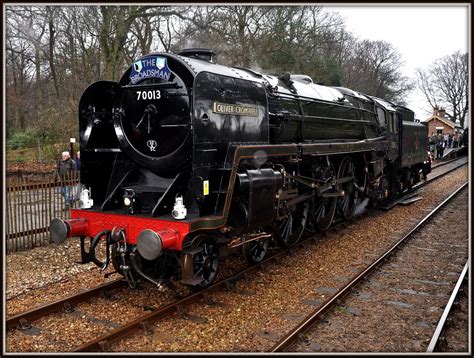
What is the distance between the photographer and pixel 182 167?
18.9 feet

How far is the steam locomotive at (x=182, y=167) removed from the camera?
545 cm

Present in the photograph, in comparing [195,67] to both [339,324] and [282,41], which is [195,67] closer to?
[339,324]

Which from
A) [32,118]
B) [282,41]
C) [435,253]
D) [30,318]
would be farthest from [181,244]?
[282,41]

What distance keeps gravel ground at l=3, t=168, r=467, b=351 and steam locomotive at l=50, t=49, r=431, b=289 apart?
18.9 inches

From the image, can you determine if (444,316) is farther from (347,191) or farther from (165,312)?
(347,191)

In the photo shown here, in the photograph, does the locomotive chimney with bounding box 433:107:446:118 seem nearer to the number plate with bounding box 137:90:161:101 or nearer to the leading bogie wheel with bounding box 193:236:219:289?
the leading bogie wheel with bounding box 193:236:219:289

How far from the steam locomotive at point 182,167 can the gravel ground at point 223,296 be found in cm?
48

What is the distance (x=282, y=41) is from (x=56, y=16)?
454 inches

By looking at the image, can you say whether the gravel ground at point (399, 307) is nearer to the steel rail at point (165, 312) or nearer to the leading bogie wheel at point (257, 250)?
the steel rail at point (165, 312)

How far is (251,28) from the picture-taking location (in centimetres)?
2231

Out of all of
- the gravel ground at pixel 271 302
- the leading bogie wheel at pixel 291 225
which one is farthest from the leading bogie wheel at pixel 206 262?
the leading bogie wheel at pixel 291 225

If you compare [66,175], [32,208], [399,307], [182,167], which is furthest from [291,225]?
[66,175]

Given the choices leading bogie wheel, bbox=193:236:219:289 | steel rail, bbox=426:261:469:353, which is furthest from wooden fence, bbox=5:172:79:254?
steel rail, bbox=426:261:469:353

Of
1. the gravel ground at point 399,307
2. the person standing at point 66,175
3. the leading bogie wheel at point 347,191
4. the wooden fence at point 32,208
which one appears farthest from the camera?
the leading bogie wheel at point 347,191
